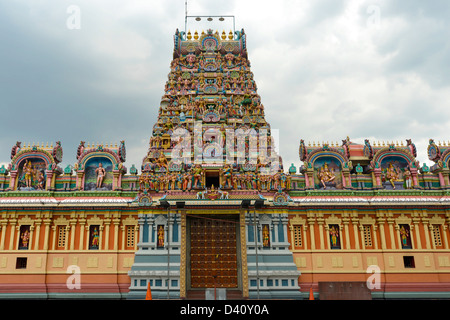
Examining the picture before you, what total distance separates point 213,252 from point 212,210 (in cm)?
299

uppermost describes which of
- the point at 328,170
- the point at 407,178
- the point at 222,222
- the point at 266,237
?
the point at 328,170

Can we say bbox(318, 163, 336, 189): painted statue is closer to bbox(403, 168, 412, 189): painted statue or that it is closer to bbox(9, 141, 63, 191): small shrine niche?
bbox(403, 168, 412, 189): painted statue

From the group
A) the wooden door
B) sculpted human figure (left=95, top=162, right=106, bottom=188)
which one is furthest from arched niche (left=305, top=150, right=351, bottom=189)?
sculpted human figure (left=95, top=162, right=106, bottom=188)

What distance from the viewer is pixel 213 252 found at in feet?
79.8

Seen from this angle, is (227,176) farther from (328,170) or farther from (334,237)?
(334,237)

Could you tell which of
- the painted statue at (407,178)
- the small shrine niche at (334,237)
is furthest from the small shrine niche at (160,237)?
the painted statue at (407,178)

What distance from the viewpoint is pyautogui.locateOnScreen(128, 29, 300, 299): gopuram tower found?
23047mm

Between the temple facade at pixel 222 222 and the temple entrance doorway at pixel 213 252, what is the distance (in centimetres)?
7

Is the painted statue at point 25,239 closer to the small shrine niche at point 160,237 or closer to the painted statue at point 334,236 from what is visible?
the small shrine niche at point 160,237

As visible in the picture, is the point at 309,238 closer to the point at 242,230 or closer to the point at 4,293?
the point at 242,230

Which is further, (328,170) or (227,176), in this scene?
(328,170)

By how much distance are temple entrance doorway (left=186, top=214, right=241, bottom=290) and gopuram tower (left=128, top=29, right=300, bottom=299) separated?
0.22 feet

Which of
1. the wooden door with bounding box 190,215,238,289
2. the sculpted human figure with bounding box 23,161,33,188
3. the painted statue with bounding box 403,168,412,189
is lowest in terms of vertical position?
the wooden door with bounding box 190,215,238,289

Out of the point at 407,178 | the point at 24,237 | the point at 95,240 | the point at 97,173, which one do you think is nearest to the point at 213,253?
the point at 95,240
